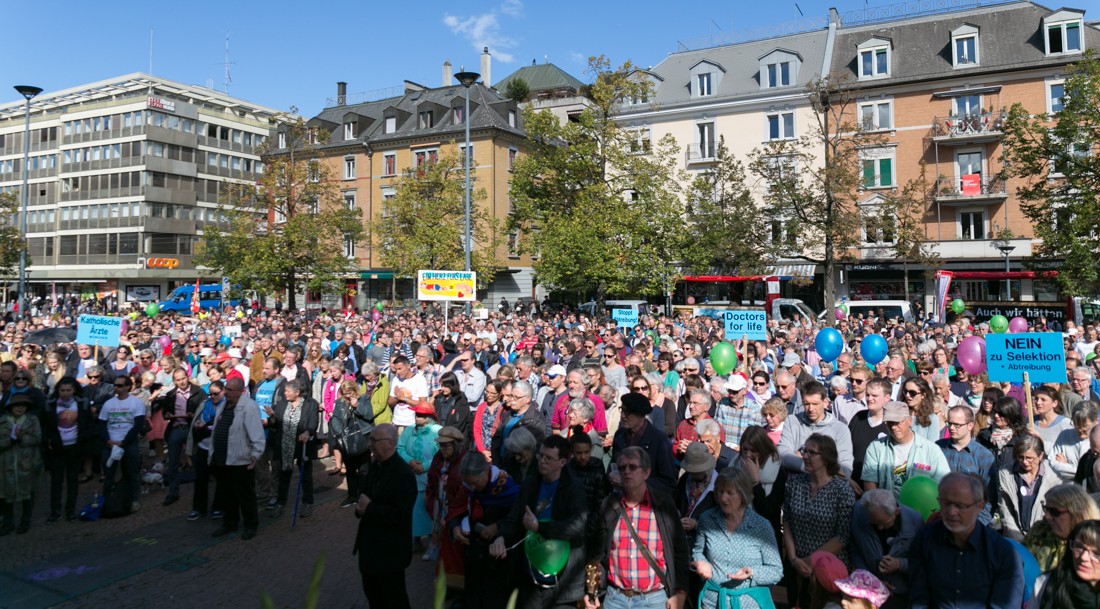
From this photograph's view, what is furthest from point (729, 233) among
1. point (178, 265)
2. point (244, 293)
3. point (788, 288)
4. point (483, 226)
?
point (178, 265)

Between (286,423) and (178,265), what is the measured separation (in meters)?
59.6

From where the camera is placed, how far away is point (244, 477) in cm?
781

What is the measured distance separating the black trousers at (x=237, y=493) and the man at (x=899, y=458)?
618 cm

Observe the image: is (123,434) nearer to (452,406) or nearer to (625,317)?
(452,406)

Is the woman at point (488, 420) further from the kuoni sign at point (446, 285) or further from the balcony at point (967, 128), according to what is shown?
the balcony at point (967, 128)

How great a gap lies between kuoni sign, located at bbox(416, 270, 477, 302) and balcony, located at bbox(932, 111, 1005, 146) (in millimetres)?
28818

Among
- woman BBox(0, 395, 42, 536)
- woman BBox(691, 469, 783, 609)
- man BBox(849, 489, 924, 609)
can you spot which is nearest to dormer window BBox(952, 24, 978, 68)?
man BBox(849, 489, 924, 609)

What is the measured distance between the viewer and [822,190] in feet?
114

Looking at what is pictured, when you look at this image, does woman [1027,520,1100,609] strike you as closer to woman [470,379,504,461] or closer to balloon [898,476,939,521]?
balloon [898,476,939,521]

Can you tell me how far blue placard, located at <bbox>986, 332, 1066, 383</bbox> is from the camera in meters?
7.67

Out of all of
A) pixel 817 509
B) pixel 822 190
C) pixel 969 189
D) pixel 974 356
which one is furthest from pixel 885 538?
pixel 969 189

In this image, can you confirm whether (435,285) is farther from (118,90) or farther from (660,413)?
(118,90)

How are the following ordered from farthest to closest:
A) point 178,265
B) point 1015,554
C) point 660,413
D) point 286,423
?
point 178,265 < point 286,423 < point 660,413 < point 1015,554

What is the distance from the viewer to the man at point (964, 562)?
3631 mm
